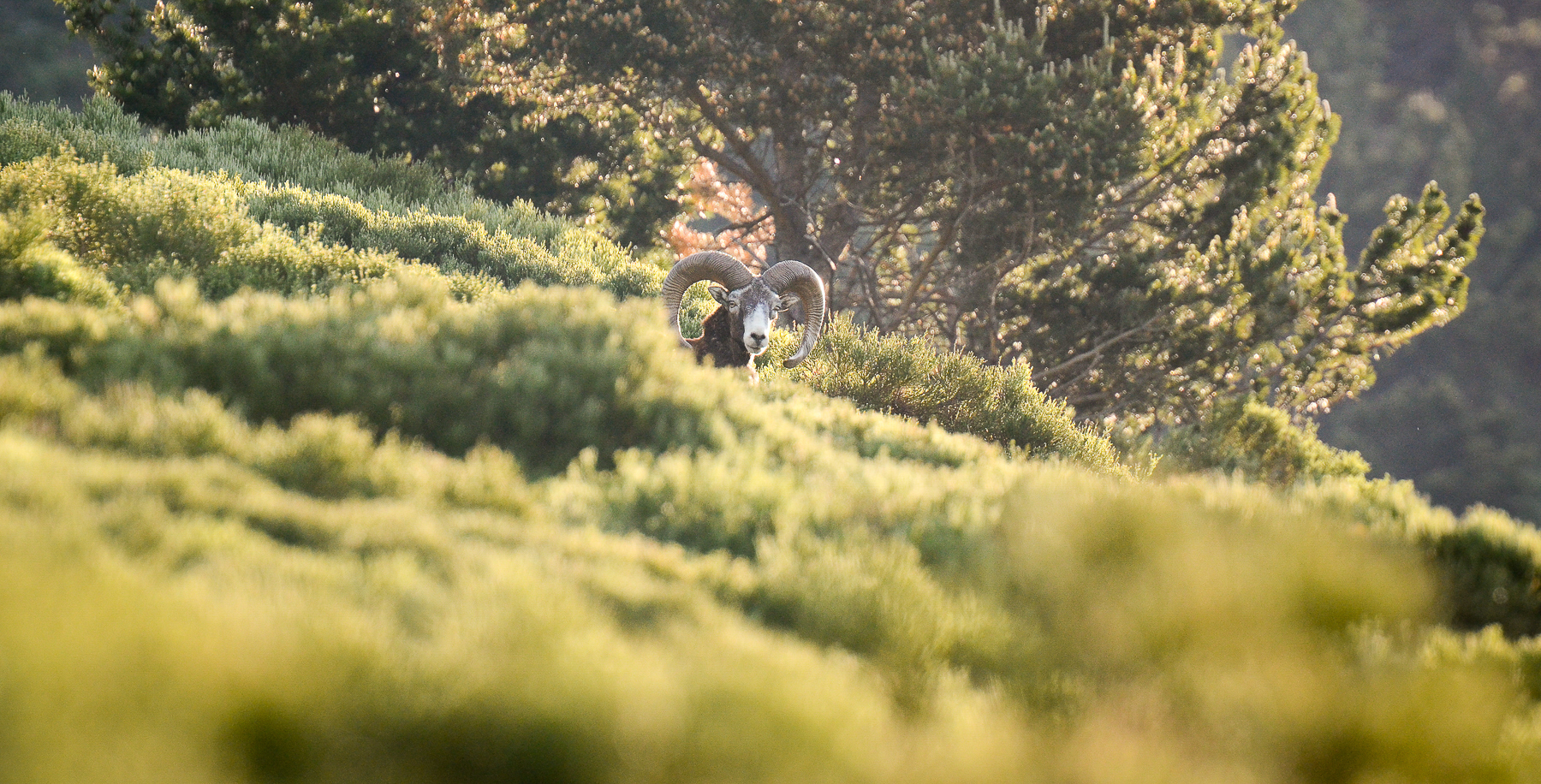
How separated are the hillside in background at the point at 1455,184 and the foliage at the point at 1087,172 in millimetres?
32950

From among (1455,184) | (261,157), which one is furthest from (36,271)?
(1455,184)

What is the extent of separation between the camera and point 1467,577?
5363 millimetres

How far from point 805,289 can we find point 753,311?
7.15 ft

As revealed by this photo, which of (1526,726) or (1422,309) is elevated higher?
(1422,309)

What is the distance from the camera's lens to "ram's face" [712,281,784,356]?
11.6 meters

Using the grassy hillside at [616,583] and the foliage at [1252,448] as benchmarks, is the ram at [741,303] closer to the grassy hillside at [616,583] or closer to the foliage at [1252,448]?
the grassy hillside at [616,583]

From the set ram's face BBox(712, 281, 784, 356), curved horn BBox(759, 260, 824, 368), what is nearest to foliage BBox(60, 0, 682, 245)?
curved horn BBox(759, 260, 824, 368)

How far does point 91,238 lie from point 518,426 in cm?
702

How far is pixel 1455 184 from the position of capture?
57594 mm

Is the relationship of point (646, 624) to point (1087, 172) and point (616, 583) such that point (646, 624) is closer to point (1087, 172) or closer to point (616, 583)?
point (616, 583)

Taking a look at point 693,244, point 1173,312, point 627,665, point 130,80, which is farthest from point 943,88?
point 627,665

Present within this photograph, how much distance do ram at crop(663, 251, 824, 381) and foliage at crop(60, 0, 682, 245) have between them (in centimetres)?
918

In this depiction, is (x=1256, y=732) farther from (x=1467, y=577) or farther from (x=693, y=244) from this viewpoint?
(x=693, y=244)

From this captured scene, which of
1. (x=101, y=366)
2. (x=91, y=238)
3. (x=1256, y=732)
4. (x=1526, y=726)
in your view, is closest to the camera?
(x=1256, y=732)
